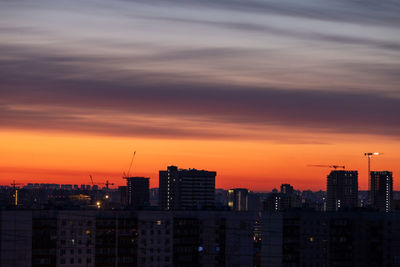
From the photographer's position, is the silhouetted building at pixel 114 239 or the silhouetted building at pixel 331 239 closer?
the silhouetted building at pixel 114 239

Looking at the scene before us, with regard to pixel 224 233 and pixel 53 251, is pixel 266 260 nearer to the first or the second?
pixel 224 233

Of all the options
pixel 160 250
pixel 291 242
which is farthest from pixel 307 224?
pixel 160 250

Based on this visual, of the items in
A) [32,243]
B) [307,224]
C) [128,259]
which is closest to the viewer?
[32,243]

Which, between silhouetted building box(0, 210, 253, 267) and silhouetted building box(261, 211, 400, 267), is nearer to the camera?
silhouetted building box(0, 210, 253, 267)

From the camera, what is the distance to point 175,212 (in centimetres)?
19500

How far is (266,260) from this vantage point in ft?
642

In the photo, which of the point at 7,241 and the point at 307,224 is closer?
the point at 7,241

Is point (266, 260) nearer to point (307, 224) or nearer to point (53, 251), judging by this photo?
point (307, 224)

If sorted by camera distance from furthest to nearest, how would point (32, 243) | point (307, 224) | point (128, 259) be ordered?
point (307, 224) < point (128, 259) < point (32, 243)

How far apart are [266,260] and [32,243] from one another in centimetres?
4996

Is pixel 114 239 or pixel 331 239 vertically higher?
pixel 331 239

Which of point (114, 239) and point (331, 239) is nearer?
point (114, 239)

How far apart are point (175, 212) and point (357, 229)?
118 feet

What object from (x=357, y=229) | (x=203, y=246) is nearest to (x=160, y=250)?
(x=203, y=246)
